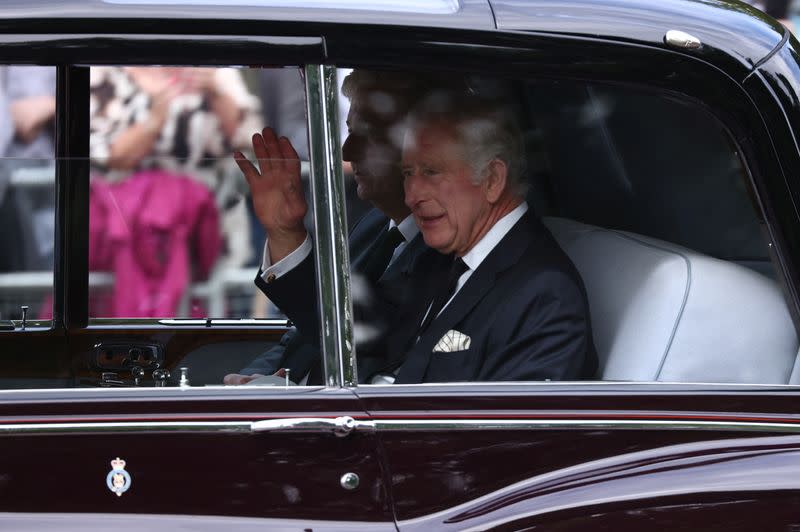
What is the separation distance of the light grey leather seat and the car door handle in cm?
60

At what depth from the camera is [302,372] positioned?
2.13 meters

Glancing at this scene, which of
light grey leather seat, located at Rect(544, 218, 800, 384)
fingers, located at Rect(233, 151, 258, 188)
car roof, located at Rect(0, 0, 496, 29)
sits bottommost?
light grey leather seat, located at Rect(544, 218, 800, 384)

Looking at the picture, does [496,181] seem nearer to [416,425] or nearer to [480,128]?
[480,128]

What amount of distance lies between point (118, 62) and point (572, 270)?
1.12 meters

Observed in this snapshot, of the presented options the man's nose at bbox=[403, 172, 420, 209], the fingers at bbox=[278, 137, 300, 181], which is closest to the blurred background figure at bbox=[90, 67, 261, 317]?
the fingers at bbox=[278, 137, 300, 181]

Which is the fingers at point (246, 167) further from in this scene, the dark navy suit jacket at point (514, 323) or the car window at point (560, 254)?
the dark navy suit jacket at point (514, 323)

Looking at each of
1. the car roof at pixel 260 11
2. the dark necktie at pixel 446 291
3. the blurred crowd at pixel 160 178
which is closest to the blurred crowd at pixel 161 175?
the blurred crowd at pixel 160 178

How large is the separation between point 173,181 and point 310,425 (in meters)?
0.65

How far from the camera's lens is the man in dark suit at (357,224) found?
2.09 meters

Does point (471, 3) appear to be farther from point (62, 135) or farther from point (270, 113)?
point (62, 135)

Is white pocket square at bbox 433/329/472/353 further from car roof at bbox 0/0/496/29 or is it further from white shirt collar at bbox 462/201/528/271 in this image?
car roof at bbox 0/0/496/29

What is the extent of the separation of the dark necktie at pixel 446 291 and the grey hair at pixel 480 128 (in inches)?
8.4

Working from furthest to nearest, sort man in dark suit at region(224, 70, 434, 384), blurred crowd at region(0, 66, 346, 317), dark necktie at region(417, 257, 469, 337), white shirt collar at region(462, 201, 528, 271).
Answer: white shirt collar at region(462, 201, 528, 271)
dark necktie at region(417, 257, 469, 337)
blurred crowd at region(0, 66, 346, 317)
man in dark suit at region(224, 70, 434, 384)

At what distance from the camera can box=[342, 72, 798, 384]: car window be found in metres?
2.17
